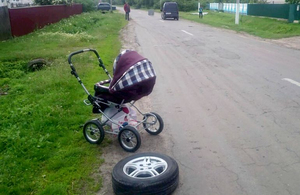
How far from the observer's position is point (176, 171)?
4281 mm

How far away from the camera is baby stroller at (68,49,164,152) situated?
530 centimetres

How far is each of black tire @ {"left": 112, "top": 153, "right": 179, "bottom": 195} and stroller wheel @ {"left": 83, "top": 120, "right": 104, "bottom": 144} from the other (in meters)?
1.14

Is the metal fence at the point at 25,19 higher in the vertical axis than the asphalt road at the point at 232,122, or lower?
higher

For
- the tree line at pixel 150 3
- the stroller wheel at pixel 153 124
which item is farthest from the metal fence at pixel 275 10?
the stroller wheel at pixel 153 124

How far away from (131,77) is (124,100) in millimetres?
440

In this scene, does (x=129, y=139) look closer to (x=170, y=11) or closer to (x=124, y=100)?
(x=124, y=100)

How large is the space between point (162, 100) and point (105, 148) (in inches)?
108

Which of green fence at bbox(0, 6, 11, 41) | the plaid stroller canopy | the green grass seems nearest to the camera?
the plaid stroller canopy

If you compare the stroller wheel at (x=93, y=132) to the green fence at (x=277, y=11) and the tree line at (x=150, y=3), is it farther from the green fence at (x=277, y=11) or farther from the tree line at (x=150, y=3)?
the green fence at (x=277, y=11)

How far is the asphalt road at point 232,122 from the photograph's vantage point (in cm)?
454

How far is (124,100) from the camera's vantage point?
552 centimetres

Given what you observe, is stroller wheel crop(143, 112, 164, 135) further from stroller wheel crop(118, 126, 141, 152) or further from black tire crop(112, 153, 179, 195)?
black tire crop(112, 153, 179, 195)

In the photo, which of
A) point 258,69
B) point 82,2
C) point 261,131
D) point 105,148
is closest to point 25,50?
point 258,69

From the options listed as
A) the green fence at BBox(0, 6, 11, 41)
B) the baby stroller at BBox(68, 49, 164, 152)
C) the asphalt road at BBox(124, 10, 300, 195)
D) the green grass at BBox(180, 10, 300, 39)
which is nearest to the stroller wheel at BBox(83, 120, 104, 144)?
the baby stroller at BBox(68, 49, 164, 152)
